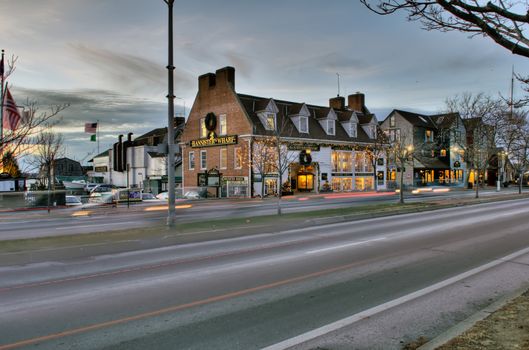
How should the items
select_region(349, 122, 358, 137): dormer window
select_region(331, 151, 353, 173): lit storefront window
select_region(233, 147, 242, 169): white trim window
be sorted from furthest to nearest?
select_region(349, 122, 358, 137): dormer window, select_region(331, 151, 353, 173): lit storefront window, select_region(233, 147, 242, 169): white trim window

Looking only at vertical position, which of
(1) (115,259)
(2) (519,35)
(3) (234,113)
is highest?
(3) (234,113)

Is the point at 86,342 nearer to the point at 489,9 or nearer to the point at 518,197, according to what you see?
the point at 489,9

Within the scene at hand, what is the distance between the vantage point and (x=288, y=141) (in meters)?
44.1

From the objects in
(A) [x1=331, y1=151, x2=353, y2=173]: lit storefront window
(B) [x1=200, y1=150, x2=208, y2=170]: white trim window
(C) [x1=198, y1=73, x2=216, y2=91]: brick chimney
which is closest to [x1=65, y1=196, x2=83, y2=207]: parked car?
(B) [x1=200, y1=150, x2=208, y2=170]: white trim window

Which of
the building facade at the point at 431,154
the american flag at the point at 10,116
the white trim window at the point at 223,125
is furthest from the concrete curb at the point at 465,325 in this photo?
the building facade at the point at 431,154

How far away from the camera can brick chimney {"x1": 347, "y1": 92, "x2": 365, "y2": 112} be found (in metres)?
61.9

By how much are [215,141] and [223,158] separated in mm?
2096

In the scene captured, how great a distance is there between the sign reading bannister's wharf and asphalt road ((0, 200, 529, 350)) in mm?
30810

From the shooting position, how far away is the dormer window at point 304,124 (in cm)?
4656

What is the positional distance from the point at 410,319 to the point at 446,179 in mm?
67568

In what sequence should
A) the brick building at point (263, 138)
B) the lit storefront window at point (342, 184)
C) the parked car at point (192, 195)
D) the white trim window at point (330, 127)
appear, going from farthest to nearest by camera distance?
the white trim window at point (330, 127) < the lit storefront window at point (342, 184) < the brick building at point (263, 138) < the parked car at point (192, 195)

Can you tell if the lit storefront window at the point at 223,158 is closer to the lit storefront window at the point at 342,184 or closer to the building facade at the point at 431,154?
the lit storefront window at the point at 342,184

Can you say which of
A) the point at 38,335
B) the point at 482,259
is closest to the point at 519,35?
the point at 482,259

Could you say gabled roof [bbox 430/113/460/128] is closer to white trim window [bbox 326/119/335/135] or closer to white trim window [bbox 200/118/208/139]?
white trim window [bbox 326/119/335/135]
